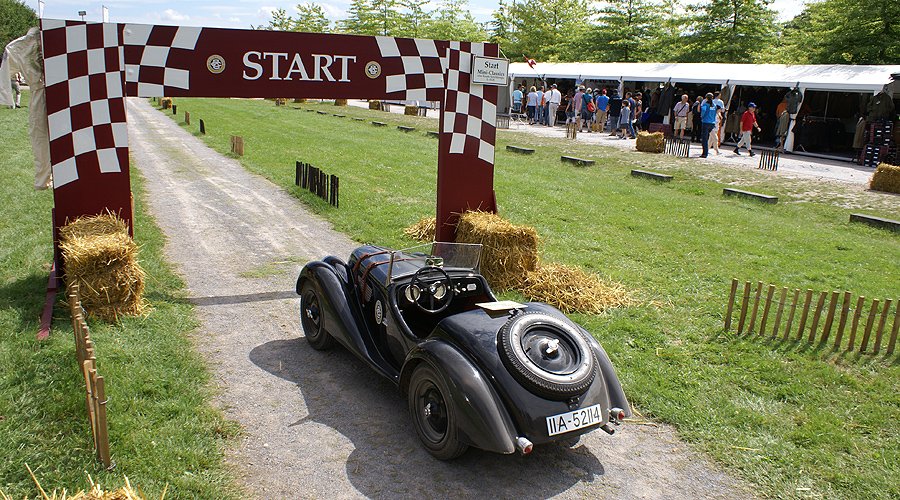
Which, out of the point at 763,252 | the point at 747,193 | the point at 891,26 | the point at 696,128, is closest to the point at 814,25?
the point at 891,26

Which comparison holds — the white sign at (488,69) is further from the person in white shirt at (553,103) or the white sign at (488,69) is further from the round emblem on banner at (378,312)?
the person in white shirt at (553,103)

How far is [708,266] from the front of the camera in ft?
31.1

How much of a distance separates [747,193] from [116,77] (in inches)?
489

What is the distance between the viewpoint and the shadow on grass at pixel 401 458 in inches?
173

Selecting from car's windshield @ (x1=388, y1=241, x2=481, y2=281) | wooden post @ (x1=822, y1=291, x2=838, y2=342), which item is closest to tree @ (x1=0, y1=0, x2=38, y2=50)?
car's windshield @ (x1=388, y1=241, x2=481, y2=281)

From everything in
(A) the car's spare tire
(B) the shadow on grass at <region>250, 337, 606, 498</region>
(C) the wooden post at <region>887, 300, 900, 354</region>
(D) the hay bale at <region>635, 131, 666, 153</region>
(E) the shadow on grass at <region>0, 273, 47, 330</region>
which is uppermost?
(D) the hay bale at <region>635, 131, 666, 153</region>

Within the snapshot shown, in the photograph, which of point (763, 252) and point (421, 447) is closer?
point (421, 447)

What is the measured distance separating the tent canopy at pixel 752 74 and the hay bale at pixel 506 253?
16.1m

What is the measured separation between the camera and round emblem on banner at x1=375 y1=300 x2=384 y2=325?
5633 mm

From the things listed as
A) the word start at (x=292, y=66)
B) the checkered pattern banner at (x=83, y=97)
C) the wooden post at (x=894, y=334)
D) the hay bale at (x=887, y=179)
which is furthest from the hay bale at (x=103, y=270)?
the hay bale at (x=887, y=179)

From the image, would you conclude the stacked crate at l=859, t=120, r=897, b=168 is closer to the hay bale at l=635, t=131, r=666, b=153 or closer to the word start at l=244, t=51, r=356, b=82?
the hay bale at l=635, t=131, r=666, b=153

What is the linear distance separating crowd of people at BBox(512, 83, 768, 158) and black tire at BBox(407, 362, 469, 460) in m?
18.1

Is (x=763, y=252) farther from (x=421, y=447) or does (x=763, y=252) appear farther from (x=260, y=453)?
(x=260, y=453)

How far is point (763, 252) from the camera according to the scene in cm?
1023
